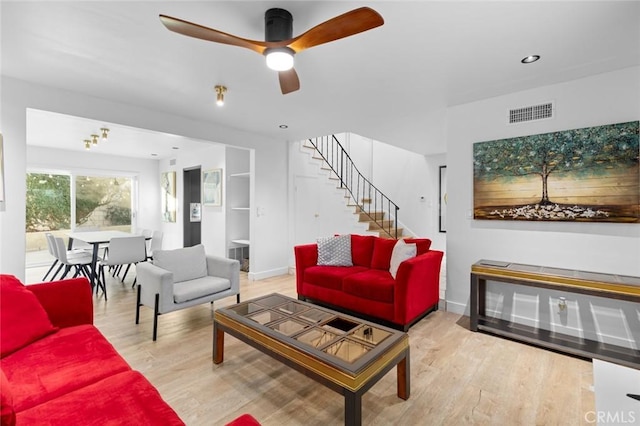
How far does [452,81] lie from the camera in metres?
2.97

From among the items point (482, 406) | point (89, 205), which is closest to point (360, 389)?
point (482, 406)

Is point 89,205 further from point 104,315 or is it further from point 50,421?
point 50,421

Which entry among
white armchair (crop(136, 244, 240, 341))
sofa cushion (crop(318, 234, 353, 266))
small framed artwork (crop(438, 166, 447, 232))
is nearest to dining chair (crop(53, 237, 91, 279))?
white armchair (crop(136, 244, 240, 341))

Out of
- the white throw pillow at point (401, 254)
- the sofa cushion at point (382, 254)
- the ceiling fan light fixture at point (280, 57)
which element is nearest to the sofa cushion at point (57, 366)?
the ceiling fan light fixture at point (280, 57)

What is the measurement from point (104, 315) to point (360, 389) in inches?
132

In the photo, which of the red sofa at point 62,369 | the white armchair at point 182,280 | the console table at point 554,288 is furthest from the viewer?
the white armchair at point 182,280

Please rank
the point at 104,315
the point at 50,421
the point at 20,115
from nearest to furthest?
the point at 50,421, the point at 20,115, the point at 104,315

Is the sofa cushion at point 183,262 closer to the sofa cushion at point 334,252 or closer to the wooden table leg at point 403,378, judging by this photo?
the sofa cushion at point 334,252

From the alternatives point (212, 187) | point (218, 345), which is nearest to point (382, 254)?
point (218, 345)

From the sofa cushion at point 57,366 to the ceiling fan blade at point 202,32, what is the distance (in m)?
1.84

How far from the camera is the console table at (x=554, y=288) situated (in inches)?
95.4

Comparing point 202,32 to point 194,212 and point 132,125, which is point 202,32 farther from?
point 194,212

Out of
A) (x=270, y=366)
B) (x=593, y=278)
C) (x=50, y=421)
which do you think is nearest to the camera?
(x=50, y=421)

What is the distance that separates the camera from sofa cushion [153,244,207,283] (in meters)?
3.24
